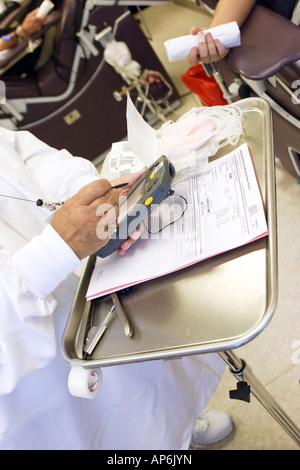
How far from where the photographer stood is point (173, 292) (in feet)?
2.15

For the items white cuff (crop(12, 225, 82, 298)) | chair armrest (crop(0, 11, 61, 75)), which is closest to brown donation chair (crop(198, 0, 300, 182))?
white cuff (crop(12, 225, 82, 298))

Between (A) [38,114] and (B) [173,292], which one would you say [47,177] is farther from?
(A) [38,114]

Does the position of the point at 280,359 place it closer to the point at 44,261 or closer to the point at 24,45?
the point at 44,261

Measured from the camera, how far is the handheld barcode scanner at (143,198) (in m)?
0.66

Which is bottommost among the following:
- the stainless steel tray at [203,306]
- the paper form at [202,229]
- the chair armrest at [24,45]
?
the stainless steel tray at [203,306]

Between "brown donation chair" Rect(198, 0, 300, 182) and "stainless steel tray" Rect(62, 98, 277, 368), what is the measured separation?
36cm

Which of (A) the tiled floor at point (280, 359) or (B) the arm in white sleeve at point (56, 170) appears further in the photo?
(A) the tiled floor at point (280, 359)

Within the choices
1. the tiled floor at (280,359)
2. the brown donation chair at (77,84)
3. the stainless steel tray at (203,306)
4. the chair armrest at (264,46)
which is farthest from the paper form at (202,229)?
the brown donation chair at (77,84)

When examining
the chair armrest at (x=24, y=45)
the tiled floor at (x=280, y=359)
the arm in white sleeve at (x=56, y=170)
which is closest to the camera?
the arm in white sleeve at (x=56, y=170)

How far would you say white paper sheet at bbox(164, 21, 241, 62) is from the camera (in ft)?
3.38

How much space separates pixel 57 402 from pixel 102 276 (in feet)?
1.17

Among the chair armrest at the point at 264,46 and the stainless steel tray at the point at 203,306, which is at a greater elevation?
the chair armrest at the point at 264,46

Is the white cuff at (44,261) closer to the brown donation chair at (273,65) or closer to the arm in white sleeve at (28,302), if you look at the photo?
the arm in white sleeve at (28,302)
